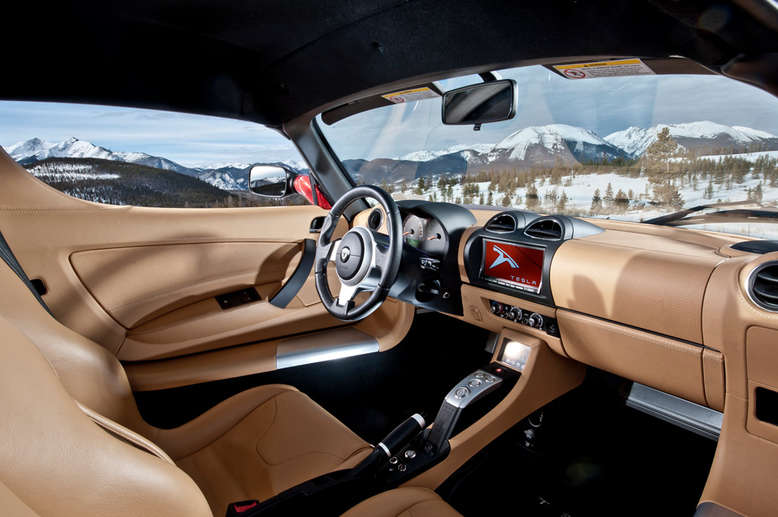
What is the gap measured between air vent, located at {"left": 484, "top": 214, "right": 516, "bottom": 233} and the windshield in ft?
1.21

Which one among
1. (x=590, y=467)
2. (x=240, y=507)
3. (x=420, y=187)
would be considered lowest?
(x=590, y=467)

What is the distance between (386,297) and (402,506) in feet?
2.25

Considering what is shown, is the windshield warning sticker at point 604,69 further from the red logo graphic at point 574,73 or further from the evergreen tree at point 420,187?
the evergreen tree at point 420,187

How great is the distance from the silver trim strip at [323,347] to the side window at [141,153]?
746 millimetres

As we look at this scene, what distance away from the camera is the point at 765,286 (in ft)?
3.59

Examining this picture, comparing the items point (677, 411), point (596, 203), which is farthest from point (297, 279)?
point (677, 411)

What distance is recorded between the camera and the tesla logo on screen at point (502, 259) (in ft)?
5.77

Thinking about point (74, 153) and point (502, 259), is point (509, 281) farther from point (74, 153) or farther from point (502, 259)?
point (74, 153)

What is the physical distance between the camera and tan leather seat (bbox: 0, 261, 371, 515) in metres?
1.32

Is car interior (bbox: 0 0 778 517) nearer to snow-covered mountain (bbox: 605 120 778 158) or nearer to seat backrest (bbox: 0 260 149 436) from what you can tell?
seat backrest (bbox: 0 260 149 436)

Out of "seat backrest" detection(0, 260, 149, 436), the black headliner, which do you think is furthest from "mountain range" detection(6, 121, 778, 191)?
"seat backrest" detection(0, 260, 149, 436)

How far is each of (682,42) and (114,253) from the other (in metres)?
2.13

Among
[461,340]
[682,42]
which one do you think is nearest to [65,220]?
[461,340]

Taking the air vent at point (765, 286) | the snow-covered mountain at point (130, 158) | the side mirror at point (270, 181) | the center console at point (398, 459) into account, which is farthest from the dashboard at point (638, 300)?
the snow-covered mountain at point (130, 158)
